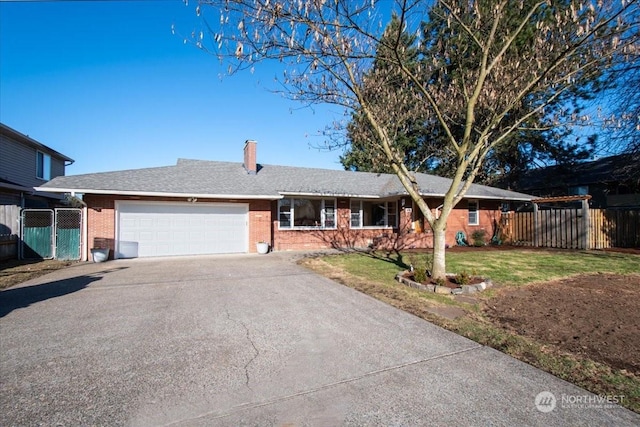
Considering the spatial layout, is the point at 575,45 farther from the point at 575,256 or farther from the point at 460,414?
the point at 575,256

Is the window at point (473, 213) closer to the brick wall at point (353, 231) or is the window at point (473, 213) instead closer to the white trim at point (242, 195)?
the brick wall at point (353, 231)

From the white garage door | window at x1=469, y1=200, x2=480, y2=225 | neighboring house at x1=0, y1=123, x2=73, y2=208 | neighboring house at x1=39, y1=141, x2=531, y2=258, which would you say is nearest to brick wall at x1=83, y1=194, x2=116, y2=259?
neighboring house at x1=39, y1=141, x2=531, y2=258

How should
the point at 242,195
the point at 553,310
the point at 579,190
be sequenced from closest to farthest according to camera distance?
the point at 553,310 → the point at 242,195 → the point at 579,190

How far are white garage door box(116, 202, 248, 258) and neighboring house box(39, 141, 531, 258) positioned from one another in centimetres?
4

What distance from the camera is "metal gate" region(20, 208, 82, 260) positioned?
12195 mm

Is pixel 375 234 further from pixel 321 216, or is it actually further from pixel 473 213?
pixel 473 213

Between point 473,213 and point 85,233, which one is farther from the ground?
point 473,213

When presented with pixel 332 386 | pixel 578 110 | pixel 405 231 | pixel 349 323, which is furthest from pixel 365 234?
pixel 578 110

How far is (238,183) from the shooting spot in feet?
49.1

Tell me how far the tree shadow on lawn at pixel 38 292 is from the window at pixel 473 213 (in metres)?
18.5

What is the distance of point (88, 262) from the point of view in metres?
11.7

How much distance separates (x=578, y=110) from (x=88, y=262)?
30.3m

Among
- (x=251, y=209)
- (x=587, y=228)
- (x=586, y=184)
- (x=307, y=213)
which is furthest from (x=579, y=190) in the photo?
(x=251, y=209)

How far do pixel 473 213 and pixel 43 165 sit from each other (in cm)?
2796
